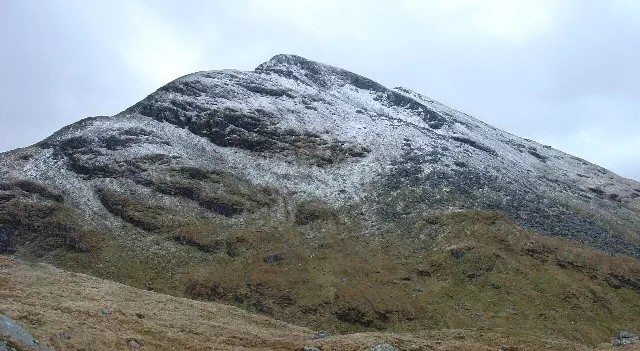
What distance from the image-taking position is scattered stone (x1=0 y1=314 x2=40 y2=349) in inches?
777

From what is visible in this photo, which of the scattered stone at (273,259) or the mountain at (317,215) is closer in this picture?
the mountain at (317,215)

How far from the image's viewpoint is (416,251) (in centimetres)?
7238

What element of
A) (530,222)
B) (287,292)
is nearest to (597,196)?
(530,222)

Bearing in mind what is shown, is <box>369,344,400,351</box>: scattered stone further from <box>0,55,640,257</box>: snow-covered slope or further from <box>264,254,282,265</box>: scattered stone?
<box>0,55,640,257</box>: snow-covered slope

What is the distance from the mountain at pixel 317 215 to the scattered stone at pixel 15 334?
3680 cm

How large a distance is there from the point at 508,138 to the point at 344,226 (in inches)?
3214

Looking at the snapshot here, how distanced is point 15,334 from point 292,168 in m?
75.9

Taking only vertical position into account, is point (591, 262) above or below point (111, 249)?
above

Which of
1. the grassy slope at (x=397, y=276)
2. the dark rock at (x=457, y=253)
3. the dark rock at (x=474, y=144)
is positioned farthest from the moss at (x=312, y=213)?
the dark rock at (x=474, y=144)

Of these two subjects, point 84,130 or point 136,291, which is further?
point 84,130

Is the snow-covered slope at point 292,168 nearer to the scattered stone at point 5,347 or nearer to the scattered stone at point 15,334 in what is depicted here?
the scattered stone at point 15,334

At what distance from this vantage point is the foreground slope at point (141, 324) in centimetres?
2452

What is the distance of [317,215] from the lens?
79875 millimetres

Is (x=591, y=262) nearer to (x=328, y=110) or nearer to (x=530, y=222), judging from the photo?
(x=530, y=222)
